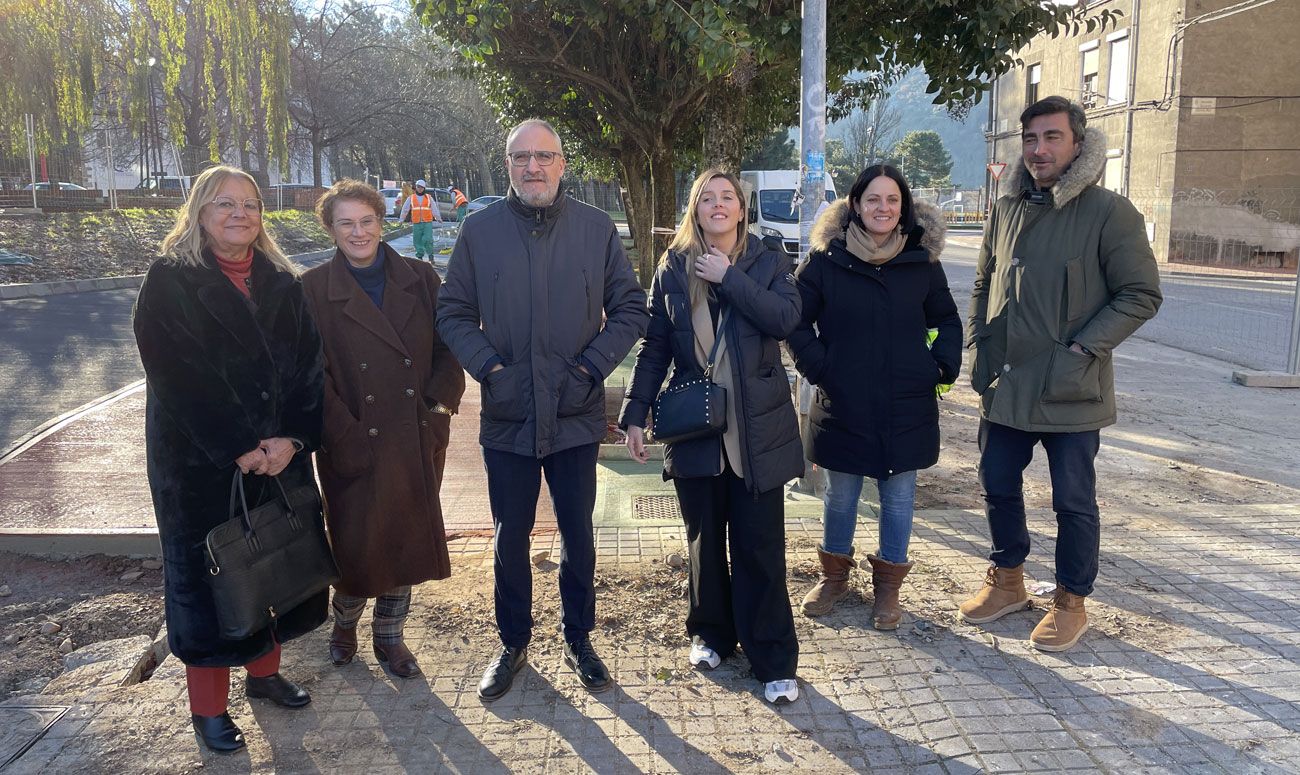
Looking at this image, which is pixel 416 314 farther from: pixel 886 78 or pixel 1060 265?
pixel 886 78

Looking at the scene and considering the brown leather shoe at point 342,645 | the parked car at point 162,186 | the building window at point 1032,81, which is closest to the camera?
the brown leather shoe at point 342,645

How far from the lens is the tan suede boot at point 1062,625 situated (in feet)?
11.9

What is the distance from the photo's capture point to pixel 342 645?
363 cm

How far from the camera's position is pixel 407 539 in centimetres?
348

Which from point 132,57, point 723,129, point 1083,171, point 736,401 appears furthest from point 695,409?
point 132,57

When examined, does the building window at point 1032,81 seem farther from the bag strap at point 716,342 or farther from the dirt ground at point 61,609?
the dirt ground at point 61,609

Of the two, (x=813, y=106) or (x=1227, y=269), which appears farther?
(x=1227, y=269)

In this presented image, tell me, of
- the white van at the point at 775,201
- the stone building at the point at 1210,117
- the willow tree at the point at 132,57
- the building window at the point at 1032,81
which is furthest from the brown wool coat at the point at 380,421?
the building window at the point at 1032,81

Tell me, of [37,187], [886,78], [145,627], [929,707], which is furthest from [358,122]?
[929,707]

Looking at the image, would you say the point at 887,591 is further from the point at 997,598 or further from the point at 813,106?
the point at 813,106

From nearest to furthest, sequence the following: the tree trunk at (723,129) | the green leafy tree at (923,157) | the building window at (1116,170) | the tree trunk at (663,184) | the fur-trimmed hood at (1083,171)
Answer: the fur-trimmed hood at (1083,171), the tree trunk at (723,129), the tree trunk at (663,184), the building window at (1116,170), the green leafy tree at (923,157)

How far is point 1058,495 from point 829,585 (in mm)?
1033

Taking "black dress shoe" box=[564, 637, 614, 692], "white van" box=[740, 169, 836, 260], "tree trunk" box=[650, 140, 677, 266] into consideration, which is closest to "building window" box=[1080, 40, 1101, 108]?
"white van" box=[740, 169, 836, 260]

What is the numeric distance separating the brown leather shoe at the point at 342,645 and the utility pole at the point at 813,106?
304 cm
